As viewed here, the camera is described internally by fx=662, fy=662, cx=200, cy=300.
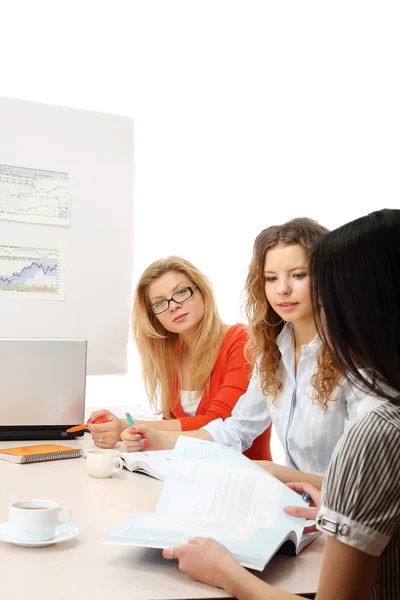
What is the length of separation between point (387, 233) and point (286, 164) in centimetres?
290

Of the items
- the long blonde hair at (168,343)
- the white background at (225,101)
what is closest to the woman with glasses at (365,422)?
the long blonde hair at (168,343)

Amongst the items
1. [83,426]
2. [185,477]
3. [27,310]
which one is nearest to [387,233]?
[185,477]

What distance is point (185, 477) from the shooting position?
128cm

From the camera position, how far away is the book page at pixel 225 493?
1151 millimetres

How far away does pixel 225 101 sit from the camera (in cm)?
344

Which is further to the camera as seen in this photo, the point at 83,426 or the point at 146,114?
the point at 146,114

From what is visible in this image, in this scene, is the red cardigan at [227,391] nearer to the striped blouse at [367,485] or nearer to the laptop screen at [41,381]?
the laptop screen at [41,381]

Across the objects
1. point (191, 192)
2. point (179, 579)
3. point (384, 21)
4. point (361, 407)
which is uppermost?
point (384, 21)

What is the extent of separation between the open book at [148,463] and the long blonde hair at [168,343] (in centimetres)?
76

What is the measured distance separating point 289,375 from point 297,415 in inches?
4.5

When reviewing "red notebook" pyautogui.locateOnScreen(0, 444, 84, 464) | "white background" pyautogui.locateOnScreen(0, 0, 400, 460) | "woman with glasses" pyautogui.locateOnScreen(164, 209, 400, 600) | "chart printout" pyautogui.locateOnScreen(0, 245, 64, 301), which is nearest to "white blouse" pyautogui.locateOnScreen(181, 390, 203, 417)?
"red notebook" pyautogui.locateOnScreen(0, 444, 84, 464)

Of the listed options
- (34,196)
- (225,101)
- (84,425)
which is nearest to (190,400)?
(84,425)

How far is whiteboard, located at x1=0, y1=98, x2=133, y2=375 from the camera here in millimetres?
3020

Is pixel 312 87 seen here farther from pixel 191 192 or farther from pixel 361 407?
pixel 361 407
